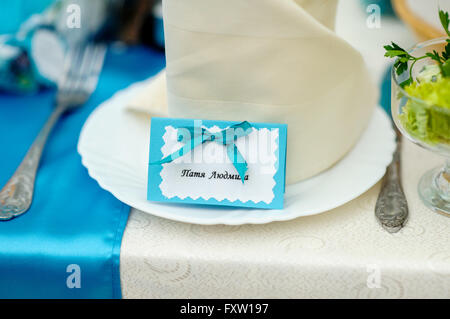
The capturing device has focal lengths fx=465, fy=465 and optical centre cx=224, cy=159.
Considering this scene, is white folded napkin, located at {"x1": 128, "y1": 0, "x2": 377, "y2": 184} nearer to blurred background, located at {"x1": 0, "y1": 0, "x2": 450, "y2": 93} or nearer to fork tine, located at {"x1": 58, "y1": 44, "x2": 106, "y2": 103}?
blurred background, located at {"x1": 0, "y1": 0, "x2": 450, "y2": 93}

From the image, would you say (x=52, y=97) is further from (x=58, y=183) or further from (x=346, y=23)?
(x=346, y=23)

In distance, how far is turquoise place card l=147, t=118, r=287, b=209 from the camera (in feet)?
1.72

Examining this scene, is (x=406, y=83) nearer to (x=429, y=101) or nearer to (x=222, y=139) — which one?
(x=429, y=101)

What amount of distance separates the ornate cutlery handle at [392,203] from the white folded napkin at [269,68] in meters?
0.08

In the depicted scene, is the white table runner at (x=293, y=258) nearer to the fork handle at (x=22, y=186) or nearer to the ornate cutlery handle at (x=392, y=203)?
the ornate cutlery handle at (x=392, y=203)

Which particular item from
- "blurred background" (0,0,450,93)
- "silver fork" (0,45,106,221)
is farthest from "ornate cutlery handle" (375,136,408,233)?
"silver fork" (0,45,106,221)

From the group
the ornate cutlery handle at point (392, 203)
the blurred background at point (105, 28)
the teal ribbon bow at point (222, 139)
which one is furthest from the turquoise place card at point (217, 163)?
the blurred background at point (105, 28)

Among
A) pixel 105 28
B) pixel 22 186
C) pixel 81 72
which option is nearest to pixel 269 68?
pixel 22 186

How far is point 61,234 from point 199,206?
16 centimetres

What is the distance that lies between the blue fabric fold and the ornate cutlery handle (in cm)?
30

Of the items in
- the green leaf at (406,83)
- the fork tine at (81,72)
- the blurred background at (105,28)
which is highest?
the blurred background at (105,28)

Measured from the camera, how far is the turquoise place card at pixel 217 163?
524 mm
